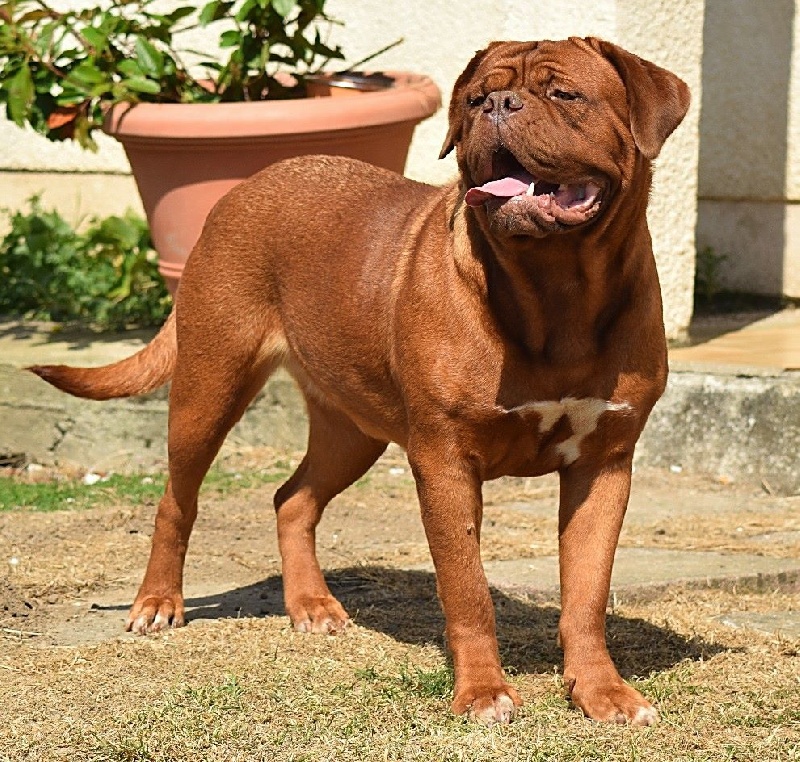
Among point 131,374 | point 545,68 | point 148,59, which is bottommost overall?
point 131,374

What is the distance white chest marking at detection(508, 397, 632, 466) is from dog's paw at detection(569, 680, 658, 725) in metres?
0.61

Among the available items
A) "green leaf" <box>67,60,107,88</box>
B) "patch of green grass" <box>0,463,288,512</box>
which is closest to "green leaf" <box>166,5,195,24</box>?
"green leaf" <box>67,60,107,88</box>

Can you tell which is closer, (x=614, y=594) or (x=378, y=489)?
(x=614, y=594)

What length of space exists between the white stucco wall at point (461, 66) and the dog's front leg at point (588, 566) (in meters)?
3.08

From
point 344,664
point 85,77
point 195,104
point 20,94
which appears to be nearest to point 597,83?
point 344,664

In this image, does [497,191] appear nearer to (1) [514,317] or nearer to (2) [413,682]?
(1) [514,317]

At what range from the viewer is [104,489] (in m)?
6.41

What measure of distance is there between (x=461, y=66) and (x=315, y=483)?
322 cm

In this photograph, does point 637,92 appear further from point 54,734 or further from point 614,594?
point 54,734

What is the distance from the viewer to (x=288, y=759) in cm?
359

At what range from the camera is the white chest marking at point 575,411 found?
12.6 ft

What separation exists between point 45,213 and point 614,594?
15.4 ft

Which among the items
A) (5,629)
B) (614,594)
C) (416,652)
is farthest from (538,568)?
(5,629)

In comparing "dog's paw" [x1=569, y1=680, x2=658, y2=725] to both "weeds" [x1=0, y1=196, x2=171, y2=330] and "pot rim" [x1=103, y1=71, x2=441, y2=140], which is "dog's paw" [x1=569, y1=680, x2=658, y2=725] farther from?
"weeds" [x1=0, y1=196, x2=171, y2=330]
